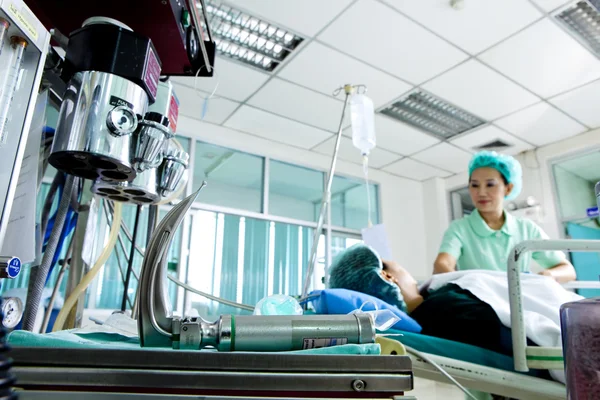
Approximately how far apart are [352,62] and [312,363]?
257cm

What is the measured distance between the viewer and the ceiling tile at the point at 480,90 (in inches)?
109

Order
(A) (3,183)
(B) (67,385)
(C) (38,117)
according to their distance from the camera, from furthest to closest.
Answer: (C) (38,117), (A) (3,183), (B) (67,385)

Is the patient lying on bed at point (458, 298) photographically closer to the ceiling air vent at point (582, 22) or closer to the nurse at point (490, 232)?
the nurse at point (490, 232)

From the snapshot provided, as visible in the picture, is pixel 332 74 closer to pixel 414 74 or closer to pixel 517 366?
pixel 414 74

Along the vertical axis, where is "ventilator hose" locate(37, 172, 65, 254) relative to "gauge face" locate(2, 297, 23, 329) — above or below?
above

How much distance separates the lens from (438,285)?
1249mm

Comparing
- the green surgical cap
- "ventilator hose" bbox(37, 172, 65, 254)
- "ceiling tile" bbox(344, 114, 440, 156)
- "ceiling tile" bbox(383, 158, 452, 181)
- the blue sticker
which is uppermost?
"ceiling tile" bbox(344, 114, 440, 156)

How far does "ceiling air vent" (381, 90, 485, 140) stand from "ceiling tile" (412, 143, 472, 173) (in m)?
0.28

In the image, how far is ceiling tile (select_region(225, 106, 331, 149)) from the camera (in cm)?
339

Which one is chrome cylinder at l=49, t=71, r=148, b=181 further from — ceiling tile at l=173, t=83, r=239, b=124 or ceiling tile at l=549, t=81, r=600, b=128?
ceiling tile at l=549, t=81, r=600, b=128

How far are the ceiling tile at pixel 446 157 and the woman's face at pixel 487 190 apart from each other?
2262mm

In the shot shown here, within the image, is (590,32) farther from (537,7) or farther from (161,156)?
(161,156)

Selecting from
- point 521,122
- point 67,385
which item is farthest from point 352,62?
point 67,385

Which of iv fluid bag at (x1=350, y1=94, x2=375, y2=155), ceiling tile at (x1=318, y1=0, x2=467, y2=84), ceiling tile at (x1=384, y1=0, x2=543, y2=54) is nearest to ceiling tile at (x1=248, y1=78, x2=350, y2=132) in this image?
ceiling tile at (x1=318, y1=0, x2=467, y2=84)
